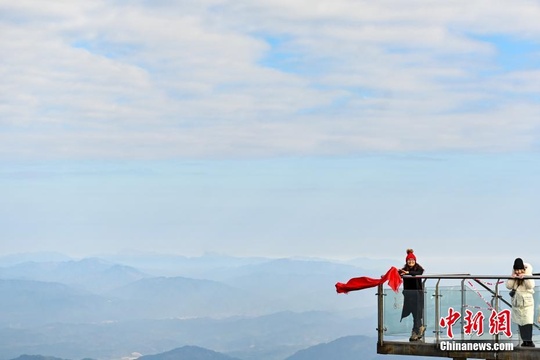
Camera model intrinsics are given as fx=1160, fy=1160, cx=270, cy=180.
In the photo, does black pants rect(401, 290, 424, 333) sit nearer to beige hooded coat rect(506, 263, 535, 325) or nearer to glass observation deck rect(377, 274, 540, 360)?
glass observation deck rect(377, 274, 540, 360)

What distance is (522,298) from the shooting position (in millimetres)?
32188

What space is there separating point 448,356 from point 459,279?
2.23m

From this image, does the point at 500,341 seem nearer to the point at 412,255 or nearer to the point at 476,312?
the point at 476,312

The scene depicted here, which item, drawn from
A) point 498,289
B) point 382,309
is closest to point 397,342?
point 382,309

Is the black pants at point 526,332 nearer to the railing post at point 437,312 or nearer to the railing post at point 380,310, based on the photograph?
the railing post at point 437,312

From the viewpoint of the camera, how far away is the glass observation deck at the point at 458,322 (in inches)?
1286

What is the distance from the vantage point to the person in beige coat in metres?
32.1

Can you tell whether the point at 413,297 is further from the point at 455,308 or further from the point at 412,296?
the point at 455,308

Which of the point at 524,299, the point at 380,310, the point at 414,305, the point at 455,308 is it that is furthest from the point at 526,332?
the point at 380,310

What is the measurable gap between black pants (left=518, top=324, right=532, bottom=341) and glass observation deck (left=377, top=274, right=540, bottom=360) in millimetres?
144

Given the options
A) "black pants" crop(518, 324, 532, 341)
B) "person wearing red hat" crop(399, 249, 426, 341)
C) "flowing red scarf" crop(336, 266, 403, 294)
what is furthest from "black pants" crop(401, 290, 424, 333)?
"black pants" crop(518, 324, 532, 341)

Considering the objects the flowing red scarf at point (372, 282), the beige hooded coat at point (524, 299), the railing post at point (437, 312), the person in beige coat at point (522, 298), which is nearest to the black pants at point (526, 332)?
the person in beige coat at point (522, 298)

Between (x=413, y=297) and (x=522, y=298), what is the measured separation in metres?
3.04

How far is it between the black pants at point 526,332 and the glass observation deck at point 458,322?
144 millimetres
